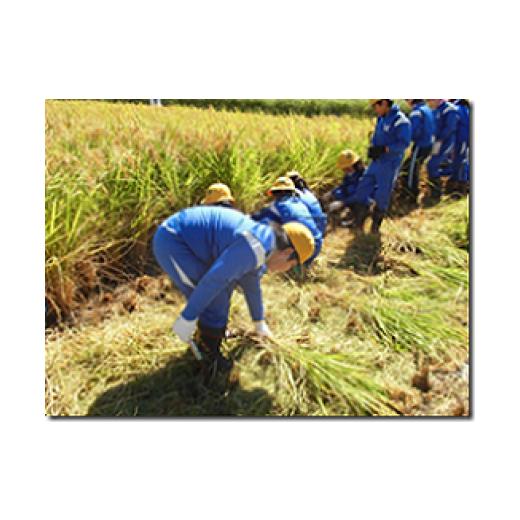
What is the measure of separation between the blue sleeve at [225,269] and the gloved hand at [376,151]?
236 cm

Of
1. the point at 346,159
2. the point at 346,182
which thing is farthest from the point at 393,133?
the point at 346,182

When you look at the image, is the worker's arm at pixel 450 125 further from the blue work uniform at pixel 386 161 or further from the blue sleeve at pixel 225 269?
the blue sleeve at pixel 225 269

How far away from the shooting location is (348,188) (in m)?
3.75

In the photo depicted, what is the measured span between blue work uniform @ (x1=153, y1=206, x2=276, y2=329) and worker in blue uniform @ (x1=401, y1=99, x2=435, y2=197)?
2800 mm

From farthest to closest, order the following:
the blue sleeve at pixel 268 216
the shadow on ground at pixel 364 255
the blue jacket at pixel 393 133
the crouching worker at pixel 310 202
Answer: the blue jacket at pixel 393 133 < the shadow on ground at pixel 364 255 < the crouching worker at pixel 310 202 < the blue sleeve at pixel 268 216

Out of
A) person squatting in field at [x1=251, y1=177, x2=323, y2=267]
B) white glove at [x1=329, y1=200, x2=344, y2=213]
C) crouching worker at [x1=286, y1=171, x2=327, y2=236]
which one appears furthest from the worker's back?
white glove at [x1=329, y1=200, x2=344, y2=213]

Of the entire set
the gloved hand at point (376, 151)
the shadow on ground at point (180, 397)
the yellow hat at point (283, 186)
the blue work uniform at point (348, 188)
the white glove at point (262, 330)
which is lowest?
the shadow on ground at point (180, 397)

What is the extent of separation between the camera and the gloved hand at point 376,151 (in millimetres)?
3520

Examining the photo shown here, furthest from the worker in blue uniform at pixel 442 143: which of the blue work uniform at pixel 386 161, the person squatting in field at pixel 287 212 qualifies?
the person squatting in field at pixel 287 212

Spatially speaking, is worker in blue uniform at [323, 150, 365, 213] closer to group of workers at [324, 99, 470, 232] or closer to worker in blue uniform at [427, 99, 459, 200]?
group of workers at [324, 99, 470, 232]

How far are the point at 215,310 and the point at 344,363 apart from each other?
0.72 meters

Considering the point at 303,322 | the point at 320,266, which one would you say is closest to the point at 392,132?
the point at 320,266

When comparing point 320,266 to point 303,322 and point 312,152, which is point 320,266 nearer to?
point 303,322

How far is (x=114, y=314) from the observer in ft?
7.29
